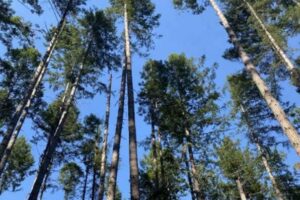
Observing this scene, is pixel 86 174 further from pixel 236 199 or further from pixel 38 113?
pixel 236 199

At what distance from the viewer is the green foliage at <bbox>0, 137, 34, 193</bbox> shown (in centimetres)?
2328

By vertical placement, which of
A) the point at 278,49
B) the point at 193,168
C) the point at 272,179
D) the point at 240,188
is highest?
the point at 278,49

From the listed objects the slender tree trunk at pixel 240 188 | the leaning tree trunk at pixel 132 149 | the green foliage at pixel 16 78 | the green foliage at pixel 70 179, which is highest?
the green foliage at pixel 16 78

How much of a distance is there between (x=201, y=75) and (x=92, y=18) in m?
7.55

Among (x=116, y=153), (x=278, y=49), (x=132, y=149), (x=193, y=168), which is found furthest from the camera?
(x=278, y=49)

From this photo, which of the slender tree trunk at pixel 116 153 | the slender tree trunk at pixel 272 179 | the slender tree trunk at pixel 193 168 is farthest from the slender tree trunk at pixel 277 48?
the slender tree trunk at pixel 116 153

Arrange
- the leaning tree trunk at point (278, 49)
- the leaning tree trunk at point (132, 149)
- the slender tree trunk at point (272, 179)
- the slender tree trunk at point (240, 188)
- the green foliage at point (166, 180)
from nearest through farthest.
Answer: the leaning tree trunk at point (132, 149), the green foliage at point (166, 180), the slender tree trunk at point (272, 179), the leaning tree trunk at point (278, 49), the slender tree trunk at point (240, 188)

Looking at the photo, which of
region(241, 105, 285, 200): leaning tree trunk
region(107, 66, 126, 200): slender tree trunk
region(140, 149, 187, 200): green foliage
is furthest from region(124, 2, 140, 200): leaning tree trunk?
region(241, 105, 285, 200): leaning tree trunk

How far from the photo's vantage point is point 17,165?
2384 cm

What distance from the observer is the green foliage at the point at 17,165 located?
76.4ft

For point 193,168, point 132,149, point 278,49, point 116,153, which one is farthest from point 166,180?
point 278,49

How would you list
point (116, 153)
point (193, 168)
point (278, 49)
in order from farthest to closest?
1. point (278, 49)
2. point (193, 168)
3. point (116, 153)

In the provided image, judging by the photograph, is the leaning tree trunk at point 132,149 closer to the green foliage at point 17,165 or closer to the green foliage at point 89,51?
the green foliage at point 89,51

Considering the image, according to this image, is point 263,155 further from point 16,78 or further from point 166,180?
point 16,78
